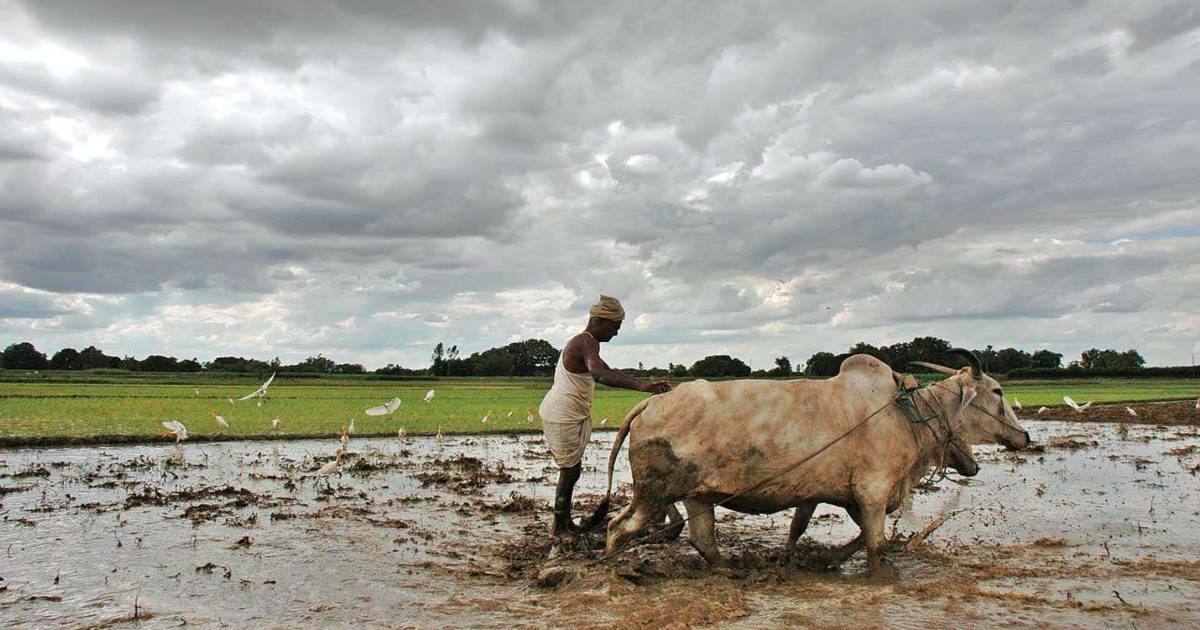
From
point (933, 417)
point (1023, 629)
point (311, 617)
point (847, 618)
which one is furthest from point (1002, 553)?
point (311, 617)

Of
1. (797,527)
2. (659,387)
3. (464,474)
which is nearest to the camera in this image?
(659,387)

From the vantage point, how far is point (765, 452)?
18.3 ft

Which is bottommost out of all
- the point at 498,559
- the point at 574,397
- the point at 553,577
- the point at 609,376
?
the point at 498,559

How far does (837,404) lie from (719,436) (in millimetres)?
989

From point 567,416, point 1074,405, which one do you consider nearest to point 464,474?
point 567,416

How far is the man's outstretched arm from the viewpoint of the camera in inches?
237

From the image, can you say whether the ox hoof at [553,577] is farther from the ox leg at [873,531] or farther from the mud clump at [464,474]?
the mud clump at [464,474]

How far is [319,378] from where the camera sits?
221 ft

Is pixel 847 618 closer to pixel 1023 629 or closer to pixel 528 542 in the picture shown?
pixel 1023 629

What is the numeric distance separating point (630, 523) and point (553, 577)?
2.25 feet

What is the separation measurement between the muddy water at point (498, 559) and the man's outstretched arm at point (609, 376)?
1285 millimetres

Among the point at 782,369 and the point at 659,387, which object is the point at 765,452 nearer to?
the point at 659,387

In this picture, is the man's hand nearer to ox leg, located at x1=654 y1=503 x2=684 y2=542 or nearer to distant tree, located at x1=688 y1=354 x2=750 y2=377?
ox leg, located at x1=654 y1=503 x2=684 y2=542

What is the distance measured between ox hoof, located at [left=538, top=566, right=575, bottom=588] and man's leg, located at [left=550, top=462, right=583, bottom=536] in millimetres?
999
